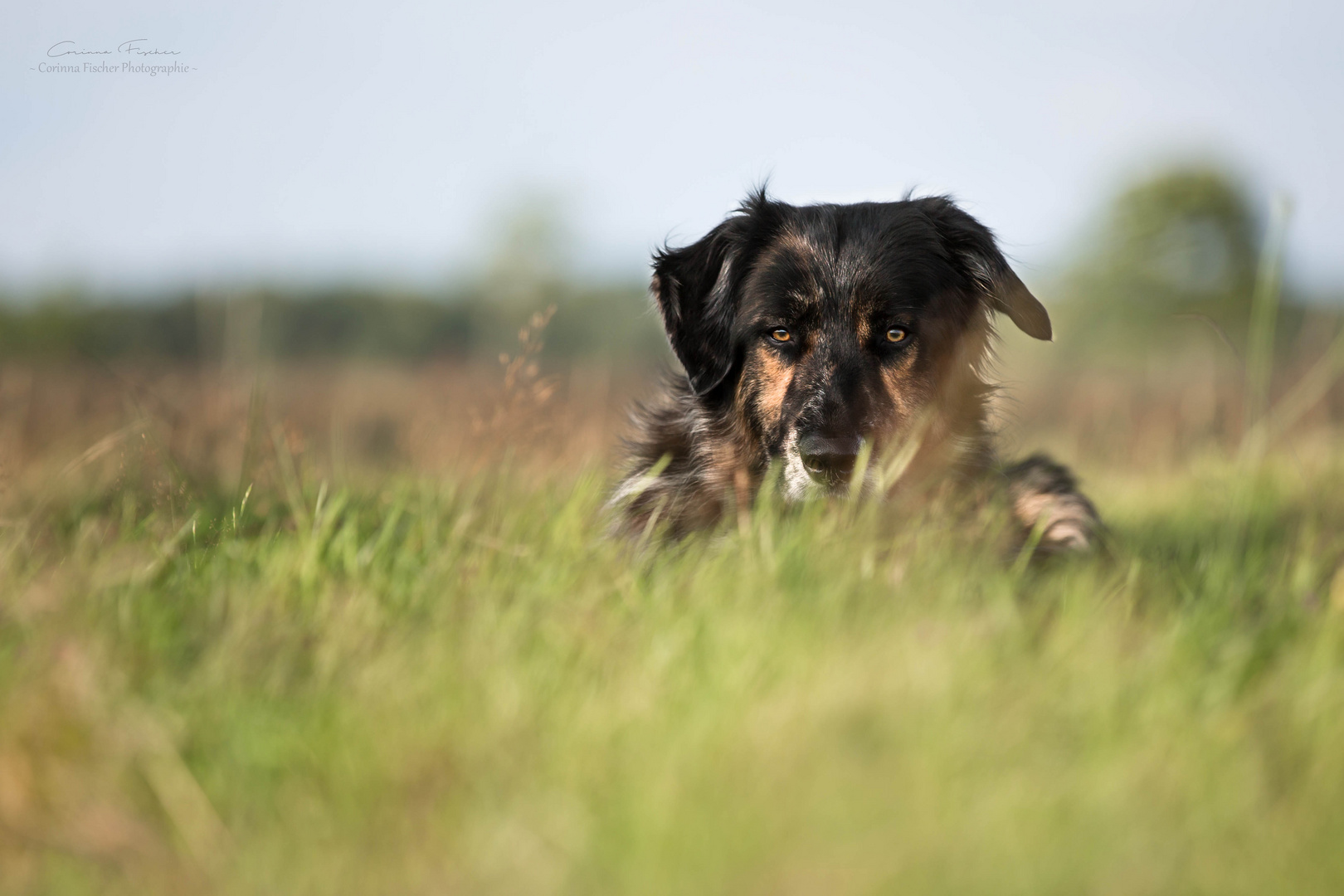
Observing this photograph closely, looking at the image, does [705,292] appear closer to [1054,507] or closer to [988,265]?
[988,265]

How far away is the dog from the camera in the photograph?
150 inches

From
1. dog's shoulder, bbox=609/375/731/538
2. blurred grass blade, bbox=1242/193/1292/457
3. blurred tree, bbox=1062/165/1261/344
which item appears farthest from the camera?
blurred tree, bbox=1062/165/1261/344

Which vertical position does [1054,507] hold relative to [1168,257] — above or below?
below

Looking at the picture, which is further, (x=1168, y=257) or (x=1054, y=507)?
(x=1168, y=257)

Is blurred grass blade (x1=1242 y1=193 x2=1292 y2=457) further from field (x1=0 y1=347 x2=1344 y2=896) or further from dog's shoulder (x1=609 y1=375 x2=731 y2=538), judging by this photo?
dog's shoulder (x1=609 y1=375 x2=731 y2=538)

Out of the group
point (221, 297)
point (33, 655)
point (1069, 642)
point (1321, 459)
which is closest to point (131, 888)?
point (33, 655)

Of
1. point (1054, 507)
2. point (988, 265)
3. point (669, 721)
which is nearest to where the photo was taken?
point (669, 721)

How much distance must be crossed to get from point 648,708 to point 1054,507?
9.42 feet

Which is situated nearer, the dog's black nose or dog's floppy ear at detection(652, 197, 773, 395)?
the dog's black nose

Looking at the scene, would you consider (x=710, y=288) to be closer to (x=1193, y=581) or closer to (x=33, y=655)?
(x=1193, y=581)

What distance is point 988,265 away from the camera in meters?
4.29

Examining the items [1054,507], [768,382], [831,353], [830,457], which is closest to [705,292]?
[768,382]

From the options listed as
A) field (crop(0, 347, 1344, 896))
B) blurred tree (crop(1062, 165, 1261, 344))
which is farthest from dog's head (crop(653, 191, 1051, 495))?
blurred tree (crop(1062, 165, 1261, 344))

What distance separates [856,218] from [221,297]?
11.3m
